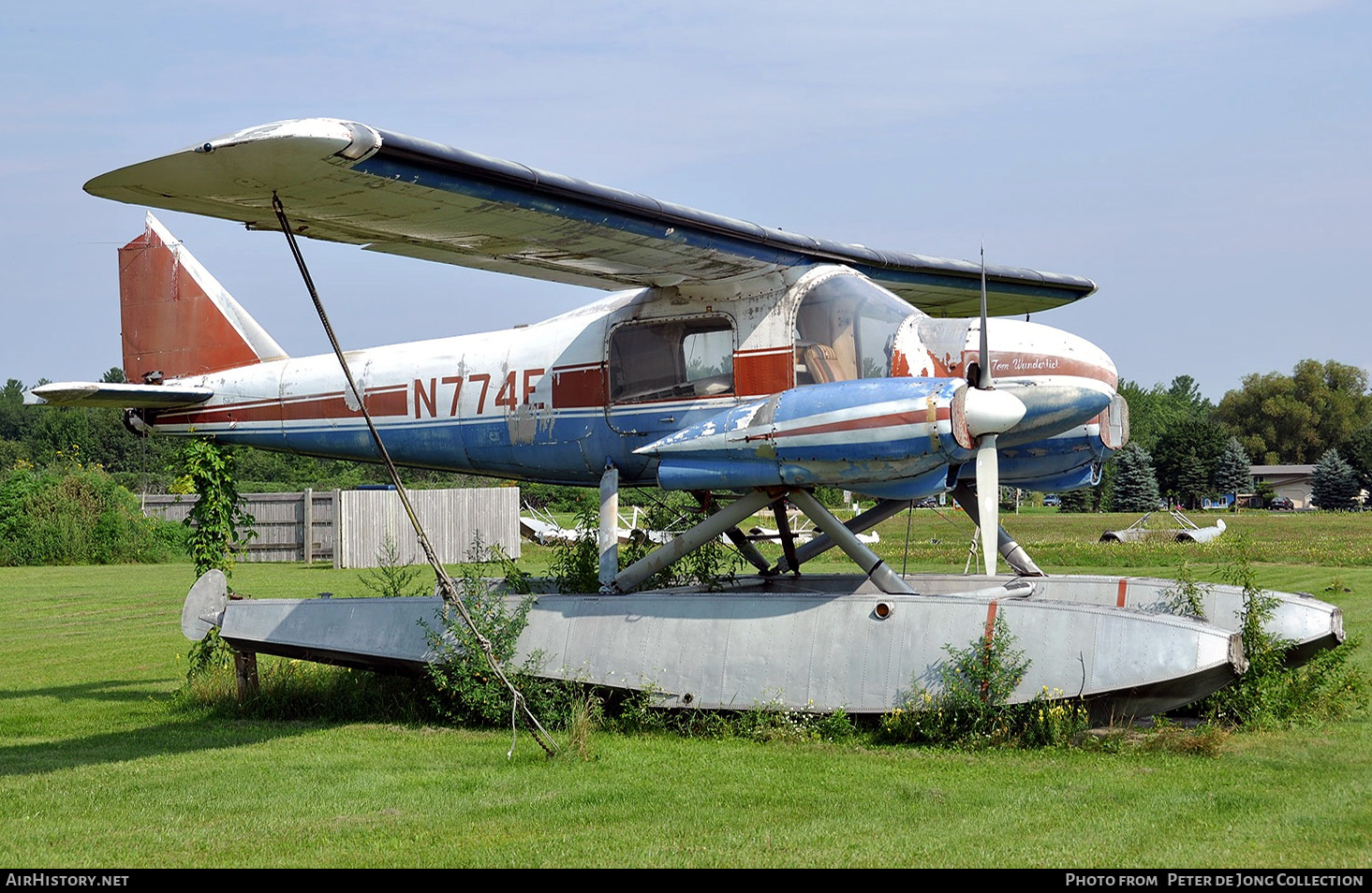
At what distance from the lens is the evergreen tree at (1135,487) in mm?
68500

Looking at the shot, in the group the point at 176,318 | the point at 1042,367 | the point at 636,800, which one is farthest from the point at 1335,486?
the point at 636,800

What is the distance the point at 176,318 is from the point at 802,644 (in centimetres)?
841

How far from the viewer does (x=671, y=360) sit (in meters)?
11.2

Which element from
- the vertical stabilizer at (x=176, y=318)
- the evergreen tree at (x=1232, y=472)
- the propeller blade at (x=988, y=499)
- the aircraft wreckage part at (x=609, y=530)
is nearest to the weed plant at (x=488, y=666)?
the aircraft wreckage part at (x=609, y=530)

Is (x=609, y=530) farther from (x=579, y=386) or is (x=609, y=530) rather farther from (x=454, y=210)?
(x=454, y=210)

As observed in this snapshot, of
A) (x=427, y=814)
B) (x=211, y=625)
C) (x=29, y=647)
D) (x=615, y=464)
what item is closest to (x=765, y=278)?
(x=615, y=464)

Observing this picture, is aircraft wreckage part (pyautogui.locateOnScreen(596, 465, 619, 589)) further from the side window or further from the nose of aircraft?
the nose of aircraft

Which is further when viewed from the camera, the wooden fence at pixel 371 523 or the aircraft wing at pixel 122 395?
the wooden fence at pixel 371 523

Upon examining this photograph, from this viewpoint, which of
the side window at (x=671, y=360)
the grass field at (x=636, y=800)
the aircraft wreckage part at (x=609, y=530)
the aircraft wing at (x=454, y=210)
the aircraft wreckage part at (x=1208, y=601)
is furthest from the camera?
the aircraft wreckage part at (x=609, y=530)

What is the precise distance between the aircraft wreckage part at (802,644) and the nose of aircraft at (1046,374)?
151 centimetres

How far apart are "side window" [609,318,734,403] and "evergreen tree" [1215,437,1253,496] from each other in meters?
77.8

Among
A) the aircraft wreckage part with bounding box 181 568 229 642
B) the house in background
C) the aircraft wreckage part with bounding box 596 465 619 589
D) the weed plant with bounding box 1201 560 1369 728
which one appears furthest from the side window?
the house in background

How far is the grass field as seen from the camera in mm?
6410

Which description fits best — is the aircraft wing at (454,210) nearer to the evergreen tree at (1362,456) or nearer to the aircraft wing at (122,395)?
the aircraft wing at (122,395)
